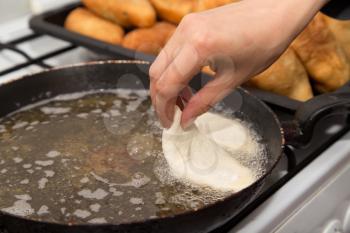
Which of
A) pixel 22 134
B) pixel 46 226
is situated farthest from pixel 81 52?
pixel 46 226

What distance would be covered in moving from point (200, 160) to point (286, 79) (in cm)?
24

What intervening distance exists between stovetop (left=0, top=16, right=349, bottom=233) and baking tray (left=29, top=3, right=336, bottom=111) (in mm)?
11

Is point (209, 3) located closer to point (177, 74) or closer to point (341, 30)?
point (341, 30)

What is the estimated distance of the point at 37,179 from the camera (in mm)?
562

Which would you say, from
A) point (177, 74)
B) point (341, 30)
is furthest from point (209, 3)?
point (177, 74)

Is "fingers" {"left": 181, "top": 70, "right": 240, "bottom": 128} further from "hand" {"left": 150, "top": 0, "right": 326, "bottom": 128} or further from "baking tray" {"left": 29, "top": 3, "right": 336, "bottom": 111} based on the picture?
"baking tray" {"left": 29, "top": 3, "right": 336, "bottom": 111}

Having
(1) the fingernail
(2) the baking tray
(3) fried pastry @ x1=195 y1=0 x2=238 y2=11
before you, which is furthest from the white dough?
(3) fried pastry @ x1=195 y1=0 x2=238 y2=11

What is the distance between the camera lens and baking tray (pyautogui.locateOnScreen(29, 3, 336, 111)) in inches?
27.1

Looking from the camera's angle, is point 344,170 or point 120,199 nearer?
point 120,199

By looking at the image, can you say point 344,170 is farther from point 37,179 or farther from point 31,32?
point 31,32

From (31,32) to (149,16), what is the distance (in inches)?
10.5

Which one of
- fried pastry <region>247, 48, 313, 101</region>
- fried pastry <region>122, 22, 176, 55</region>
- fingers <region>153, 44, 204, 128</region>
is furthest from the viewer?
fried pastry <region>122, 22, 176, 55</region>

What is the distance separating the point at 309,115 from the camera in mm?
602

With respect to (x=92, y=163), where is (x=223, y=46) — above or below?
above
